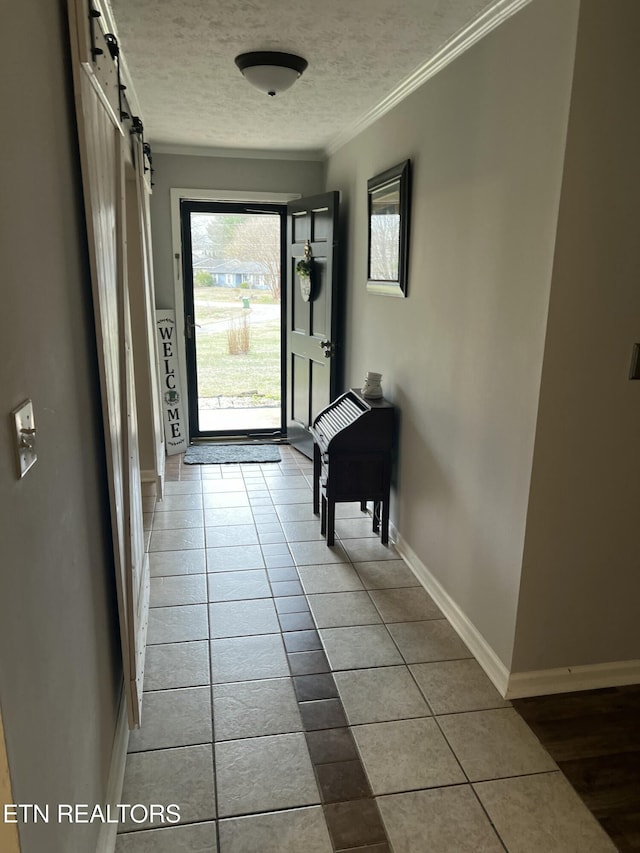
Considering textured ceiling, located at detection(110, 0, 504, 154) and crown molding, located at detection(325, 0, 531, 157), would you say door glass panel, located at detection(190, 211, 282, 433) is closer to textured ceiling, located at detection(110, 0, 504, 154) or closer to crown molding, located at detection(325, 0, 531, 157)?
textured ceiling, located at detection(110, 0, 504, 154)

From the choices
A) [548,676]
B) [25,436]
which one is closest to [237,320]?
[548,676]

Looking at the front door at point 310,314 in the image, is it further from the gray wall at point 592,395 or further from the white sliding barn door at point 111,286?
the gray wall at point 592,395

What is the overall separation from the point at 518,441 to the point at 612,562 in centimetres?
57

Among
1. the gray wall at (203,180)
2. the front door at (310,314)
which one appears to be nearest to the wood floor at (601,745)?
the front door at (310,314)

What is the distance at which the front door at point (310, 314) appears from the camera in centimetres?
422

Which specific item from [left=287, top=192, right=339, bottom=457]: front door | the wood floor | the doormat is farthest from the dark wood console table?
the doormat

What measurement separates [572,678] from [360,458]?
57.2 inches

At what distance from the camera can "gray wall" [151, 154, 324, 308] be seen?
4.76 m

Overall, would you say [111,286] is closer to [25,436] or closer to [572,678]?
[25,436]

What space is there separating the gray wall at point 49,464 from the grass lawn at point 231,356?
366 centimetres

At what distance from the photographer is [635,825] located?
5.50 feet

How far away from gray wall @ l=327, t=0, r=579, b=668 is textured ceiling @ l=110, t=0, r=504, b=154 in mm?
200

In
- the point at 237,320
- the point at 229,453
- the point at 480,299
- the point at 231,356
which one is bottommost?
the point at 229,453

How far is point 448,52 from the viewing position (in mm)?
2494
